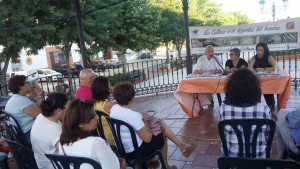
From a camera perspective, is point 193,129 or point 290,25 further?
point 290,25

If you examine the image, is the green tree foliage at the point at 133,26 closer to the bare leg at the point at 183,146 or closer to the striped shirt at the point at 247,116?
the bare leg at the point at 183,146

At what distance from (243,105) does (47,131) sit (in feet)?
5.47

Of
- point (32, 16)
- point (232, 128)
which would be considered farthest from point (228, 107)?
point (32, 16)

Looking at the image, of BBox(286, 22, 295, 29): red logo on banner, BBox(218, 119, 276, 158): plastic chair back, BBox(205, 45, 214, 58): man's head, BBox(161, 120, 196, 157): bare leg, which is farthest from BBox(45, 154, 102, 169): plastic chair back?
BBox(286, 22, 295, 29): red logo on banner

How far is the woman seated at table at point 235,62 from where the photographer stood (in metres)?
4.67

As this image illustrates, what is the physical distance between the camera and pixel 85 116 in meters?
1.79

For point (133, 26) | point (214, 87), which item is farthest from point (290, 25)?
point (133, 26)

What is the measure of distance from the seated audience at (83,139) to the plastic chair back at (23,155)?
0.32 meters

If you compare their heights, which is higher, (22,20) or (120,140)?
(22,20)

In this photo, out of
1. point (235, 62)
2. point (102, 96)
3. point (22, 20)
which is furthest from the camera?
point (22, 20)

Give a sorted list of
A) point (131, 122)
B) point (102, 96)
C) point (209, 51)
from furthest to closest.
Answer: point (209, 51)
point (102, 96)
point (131, 122)

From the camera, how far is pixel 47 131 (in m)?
2.19

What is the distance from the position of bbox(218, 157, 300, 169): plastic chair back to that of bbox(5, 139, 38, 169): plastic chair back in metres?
1.37

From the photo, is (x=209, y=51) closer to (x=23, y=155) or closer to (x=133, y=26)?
(x=23, y=155)
